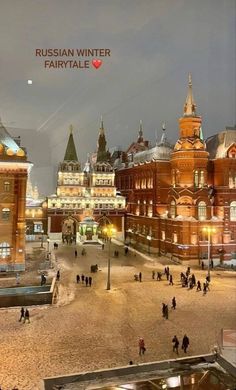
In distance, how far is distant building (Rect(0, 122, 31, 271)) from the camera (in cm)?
2684

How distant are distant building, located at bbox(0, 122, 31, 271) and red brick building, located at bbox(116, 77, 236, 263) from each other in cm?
1458

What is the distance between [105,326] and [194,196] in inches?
800

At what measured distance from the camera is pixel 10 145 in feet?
87.7

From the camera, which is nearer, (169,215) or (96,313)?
(96,313)

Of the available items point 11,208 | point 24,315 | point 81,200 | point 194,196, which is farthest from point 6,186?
point 81,200

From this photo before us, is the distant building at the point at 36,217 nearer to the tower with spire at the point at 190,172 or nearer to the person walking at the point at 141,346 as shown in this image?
the tower with spire at the point at 190,172

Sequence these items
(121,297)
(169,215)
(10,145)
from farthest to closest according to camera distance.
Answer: (169,215) → (10,145) → (121,297)

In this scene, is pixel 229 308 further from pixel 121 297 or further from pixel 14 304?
pixel 14 304

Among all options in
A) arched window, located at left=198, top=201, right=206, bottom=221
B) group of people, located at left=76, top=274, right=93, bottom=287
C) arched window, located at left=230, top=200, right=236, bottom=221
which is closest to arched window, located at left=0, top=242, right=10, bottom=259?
group of people, located at left=76, top=274, right=93, bottom=287

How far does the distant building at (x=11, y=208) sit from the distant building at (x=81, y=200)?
62.4 feet

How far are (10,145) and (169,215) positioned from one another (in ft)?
56.7

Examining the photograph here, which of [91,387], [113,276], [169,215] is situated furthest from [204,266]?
[91,387]

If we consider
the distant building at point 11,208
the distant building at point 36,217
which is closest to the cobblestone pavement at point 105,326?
the distant building at point 11,208

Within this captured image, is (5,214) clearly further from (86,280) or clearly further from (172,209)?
(172,209)
